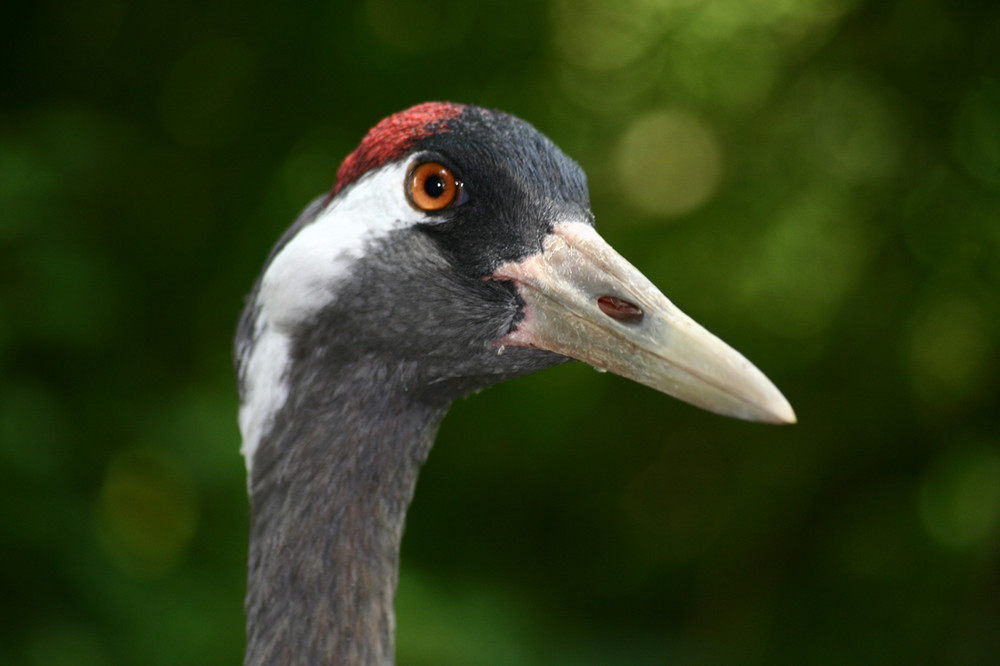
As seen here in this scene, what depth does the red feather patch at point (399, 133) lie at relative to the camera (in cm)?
194

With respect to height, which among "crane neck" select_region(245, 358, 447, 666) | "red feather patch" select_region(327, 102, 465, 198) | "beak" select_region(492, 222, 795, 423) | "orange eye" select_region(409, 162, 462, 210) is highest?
"red feather patch" select_region(327, 102, 465, 198)

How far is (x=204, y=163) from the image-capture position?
4.61m

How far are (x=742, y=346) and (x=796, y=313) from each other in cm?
41

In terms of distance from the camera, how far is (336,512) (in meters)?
2.08

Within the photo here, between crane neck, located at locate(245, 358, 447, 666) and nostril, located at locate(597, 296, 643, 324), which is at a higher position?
nostril, located at locate(597, 296, 643, 324)

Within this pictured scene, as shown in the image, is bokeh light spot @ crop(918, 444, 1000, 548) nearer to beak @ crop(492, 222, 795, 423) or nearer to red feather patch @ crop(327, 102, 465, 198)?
beak @ crop(492, 222, 795, 423)

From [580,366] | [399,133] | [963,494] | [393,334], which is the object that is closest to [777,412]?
[393,334]

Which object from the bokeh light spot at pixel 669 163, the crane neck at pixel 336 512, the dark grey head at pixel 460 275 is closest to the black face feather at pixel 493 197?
the dark grey head at pixel 460 275

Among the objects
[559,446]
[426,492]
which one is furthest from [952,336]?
[426,492]

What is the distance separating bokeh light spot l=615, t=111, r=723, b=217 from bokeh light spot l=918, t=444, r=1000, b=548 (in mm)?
2279

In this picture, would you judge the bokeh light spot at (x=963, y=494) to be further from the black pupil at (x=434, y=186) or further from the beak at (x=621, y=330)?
the black pupil at (x=434, y=186)

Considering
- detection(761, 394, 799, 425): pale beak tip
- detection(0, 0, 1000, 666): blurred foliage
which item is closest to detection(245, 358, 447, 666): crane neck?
detection(761, 394, 799, 425): pale beak tip

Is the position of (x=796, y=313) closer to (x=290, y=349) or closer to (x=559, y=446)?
(x=559, y=446)

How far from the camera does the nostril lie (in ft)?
5.89
